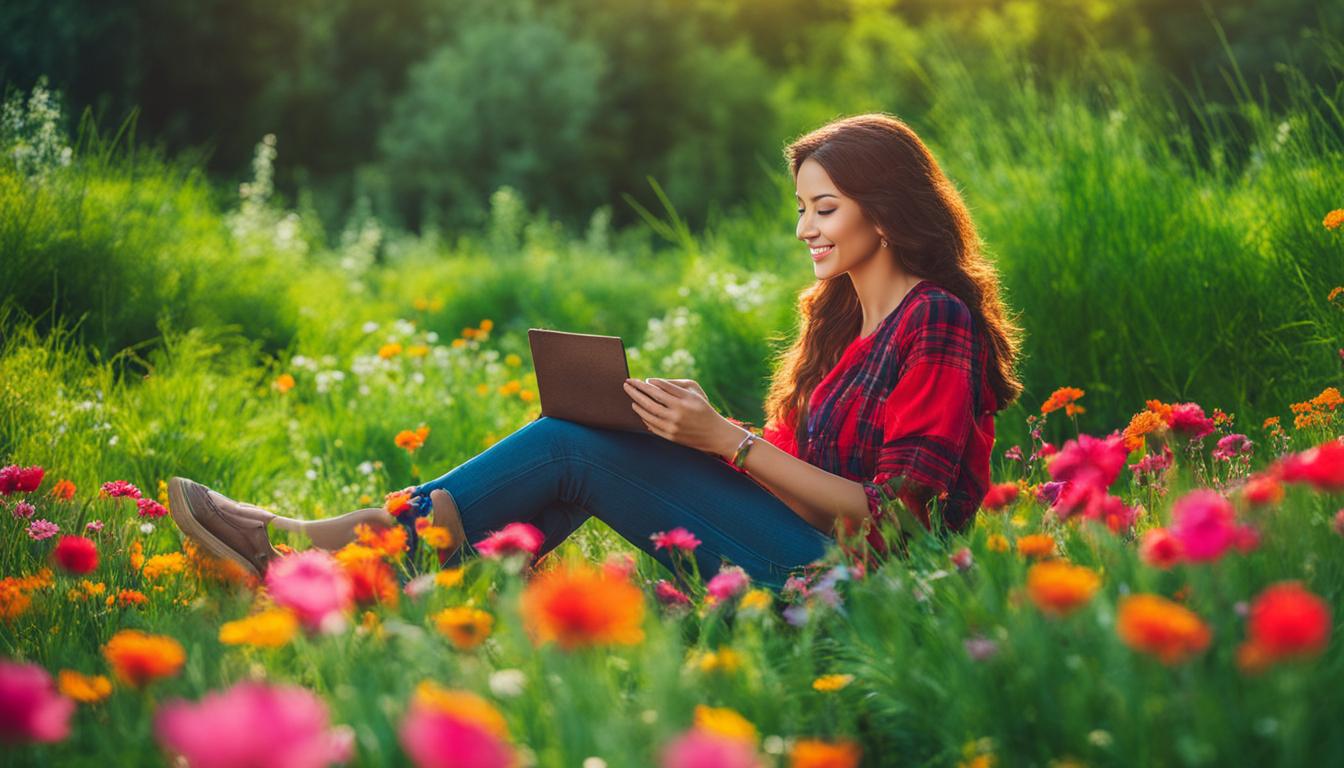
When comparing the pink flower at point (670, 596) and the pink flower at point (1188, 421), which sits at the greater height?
the pink flower at point (1188, 421)

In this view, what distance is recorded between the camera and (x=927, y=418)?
2.39 meters

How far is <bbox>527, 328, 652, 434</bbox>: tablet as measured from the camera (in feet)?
8.12

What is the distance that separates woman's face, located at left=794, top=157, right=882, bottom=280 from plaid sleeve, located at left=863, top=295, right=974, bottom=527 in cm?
31

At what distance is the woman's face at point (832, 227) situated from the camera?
2.71 meters

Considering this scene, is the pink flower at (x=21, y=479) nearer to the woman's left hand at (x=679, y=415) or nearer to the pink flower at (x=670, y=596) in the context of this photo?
the woman's left hand at (x=679, y=415)

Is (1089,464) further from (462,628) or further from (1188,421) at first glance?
(462,628)

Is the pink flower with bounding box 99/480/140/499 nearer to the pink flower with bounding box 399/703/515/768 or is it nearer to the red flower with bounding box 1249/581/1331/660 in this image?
the pink flower with bounding box 399/703/515/768

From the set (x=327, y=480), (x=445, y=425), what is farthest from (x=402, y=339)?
(x=327, y=480)

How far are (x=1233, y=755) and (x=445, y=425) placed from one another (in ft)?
11.3

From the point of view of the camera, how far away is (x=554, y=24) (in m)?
17.1

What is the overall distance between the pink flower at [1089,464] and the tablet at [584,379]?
97 centimetres

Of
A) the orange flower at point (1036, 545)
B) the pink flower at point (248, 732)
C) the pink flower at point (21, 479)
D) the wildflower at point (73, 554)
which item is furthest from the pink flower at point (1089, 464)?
the pink flower at point (21, 479)

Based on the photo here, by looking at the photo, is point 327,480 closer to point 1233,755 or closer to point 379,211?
point 1233,755

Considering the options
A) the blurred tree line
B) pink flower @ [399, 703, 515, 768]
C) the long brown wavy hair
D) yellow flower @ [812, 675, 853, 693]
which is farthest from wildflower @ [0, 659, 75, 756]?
the blurred tree line
